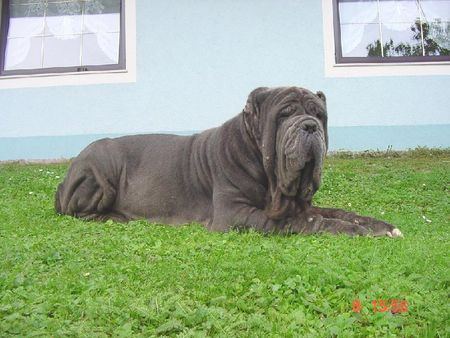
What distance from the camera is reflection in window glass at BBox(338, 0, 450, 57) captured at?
1172cm

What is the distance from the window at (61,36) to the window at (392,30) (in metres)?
4.76

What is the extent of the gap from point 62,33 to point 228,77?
153 inches

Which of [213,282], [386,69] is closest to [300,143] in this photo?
[213,282]

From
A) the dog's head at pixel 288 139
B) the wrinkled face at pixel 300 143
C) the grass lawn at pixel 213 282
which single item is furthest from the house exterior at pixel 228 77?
the wrinkled face at pixel 300 143

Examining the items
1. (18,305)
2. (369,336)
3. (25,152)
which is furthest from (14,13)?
(369,336)

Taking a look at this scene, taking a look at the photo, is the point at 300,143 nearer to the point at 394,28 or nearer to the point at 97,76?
the point at 97,76

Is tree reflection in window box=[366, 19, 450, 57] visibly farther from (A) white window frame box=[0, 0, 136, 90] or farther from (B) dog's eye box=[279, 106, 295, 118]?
(B) dog's eye box=[279, 106, 295, 118]

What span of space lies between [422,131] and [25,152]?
823 cm

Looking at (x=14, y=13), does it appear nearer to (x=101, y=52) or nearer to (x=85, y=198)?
(x=101, y=52)

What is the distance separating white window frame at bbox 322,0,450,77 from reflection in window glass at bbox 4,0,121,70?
14.5 feet

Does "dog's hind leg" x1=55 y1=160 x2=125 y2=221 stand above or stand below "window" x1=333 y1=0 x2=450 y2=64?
below

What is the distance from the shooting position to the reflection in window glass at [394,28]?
11.7 m

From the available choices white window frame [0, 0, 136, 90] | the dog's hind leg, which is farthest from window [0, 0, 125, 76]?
the dog's hind leg

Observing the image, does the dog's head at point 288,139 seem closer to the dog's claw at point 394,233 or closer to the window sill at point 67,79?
the dog's claw at point 394,233
